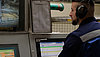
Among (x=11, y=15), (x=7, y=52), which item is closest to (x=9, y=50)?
(x=7, y=52)

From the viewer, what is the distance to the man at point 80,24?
0.95 meters

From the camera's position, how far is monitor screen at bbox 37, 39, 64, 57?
1383mm

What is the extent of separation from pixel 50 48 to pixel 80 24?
1.55ft

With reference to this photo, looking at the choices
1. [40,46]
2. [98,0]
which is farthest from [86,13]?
[98,0]

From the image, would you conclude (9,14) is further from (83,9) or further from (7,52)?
(83,9)

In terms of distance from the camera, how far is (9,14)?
134cm

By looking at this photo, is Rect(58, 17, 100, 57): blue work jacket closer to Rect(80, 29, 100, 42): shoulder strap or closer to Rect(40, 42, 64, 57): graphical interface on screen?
Rect(80, 29, 100, 42): shoulder strap

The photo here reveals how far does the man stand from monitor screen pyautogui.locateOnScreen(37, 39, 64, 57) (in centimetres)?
35

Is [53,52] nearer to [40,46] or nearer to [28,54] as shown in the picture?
[40,46]

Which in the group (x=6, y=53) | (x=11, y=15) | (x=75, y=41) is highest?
(x=11, y=15)

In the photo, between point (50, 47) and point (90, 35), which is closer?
point (90, 35)

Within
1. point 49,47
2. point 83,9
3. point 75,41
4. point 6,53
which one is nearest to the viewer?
point 75,41

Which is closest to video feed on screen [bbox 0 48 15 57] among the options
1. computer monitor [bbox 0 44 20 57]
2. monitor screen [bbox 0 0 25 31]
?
computer monitor [bbox 0 44 20 57]

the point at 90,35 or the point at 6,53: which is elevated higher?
the point at 90,35
